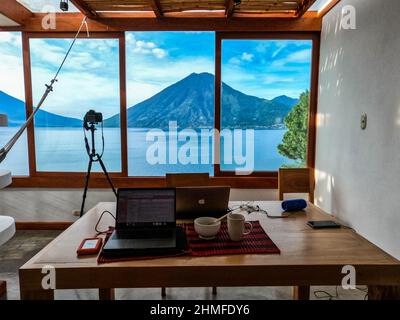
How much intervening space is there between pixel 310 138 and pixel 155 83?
6.50ft

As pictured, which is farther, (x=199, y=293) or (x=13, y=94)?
(x=13, y=94)

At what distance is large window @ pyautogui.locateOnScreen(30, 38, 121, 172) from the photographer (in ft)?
11.0

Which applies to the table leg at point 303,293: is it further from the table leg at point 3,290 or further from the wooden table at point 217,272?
the table leg at point 3,290

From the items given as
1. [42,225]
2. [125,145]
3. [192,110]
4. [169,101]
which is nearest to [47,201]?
[42,225]

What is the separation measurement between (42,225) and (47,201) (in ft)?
0.97

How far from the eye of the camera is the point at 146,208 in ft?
4.52

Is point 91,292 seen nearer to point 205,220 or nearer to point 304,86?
point 205,220

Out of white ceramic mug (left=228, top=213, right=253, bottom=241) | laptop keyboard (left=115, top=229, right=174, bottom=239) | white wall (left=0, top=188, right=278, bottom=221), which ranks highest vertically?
white ceramic mug (left=228, top=213, right=253, bottom=241)

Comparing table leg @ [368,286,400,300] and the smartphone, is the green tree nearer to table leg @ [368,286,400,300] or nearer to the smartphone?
the smartphone

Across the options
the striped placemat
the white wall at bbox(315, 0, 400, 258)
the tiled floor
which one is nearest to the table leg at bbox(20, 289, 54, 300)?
the striped placemat

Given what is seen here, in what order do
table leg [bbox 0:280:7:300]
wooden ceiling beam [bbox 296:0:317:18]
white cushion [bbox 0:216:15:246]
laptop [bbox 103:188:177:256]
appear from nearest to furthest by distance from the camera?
laptop [bbox 103:188:177:256]
white cushion [bbox 0:216:15:246]
table leg [bbox 0:280:7:300]
wooden ceiling beam [bbox 296:0:317:18]

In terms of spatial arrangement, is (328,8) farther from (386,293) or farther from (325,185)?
(386,293)

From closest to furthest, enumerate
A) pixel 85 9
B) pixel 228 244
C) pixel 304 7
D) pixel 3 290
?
1. pixel 228 244
2. pixel 3 290
3. pixel 304 7
4. pixel 85 9

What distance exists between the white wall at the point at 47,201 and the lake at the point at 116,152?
0.90 feet
